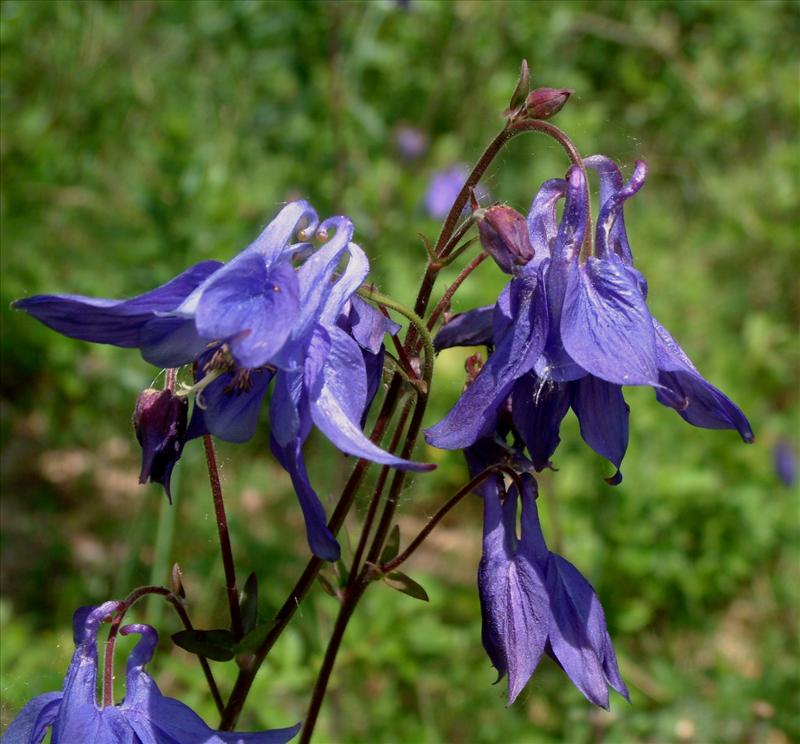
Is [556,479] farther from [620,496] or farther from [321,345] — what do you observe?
[321,345]

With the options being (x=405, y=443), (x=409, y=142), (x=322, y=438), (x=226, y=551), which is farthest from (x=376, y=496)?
(x=409, y=142)

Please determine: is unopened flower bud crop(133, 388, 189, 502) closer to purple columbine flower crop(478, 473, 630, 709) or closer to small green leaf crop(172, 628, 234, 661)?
small green leaf crop(172, 628, 234, 661)

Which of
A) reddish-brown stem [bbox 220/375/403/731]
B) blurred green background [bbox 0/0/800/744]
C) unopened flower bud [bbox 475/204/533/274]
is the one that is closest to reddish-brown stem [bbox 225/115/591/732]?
reddish-brown stem [bbox 220/375/403/731]

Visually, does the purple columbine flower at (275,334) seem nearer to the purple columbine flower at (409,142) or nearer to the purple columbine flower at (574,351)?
the purple columbine flower at (574,351)

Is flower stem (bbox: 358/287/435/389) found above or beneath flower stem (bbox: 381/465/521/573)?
above

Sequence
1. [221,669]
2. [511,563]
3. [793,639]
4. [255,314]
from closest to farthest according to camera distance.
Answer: [255,314] → [511,563] → [221,669] → [793,639]

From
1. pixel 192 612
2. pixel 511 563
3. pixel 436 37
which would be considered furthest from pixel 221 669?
pixel 436 37
